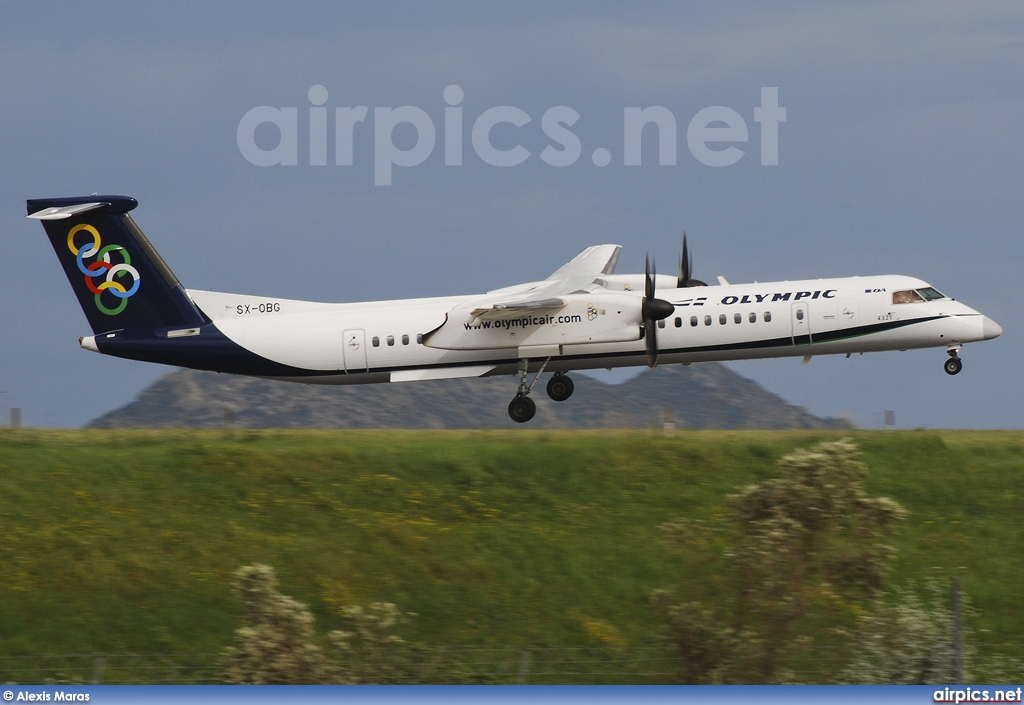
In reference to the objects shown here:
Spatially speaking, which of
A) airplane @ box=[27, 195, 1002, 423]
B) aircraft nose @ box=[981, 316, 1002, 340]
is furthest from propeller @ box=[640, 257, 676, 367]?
aircraft nose @ box=[981, 316, 1002, 340]

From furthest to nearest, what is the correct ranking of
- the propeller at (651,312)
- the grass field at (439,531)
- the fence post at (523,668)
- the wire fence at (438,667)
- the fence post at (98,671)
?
1. the propeller at (651,312)
2. the grass field at (439,531)
3. the wire fence at (438,667)
4. the fence post at (523,668)
5. the fence post at (98,671)

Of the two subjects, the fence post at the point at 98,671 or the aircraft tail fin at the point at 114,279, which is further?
the aircraft tail fin at the point at 114,279

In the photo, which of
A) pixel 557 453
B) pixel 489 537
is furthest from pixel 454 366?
pixel 489 537

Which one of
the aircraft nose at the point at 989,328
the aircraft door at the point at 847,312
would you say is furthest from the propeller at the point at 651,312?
the aircraft nose at the point at 989,328

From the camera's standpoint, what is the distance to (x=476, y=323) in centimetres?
3391

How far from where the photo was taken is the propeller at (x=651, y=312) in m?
32.7

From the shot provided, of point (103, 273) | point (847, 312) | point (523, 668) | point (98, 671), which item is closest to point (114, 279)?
point (103, 273)

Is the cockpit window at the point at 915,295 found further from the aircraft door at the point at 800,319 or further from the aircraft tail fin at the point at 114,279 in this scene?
the aircraft tail fin at the point at 114,279

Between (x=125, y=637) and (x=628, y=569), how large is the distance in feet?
36.0

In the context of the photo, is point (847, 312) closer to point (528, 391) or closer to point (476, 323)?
point (528, 391)

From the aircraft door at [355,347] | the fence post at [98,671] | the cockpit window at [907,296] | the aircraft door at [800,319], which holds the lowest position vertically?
the fence post at [98,671]

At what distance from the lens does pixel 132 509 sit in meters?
30.6

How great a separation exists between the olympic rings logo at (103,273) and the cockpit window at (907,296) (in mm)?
20944

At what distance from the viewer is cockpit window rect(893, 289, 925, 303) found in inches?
1346
